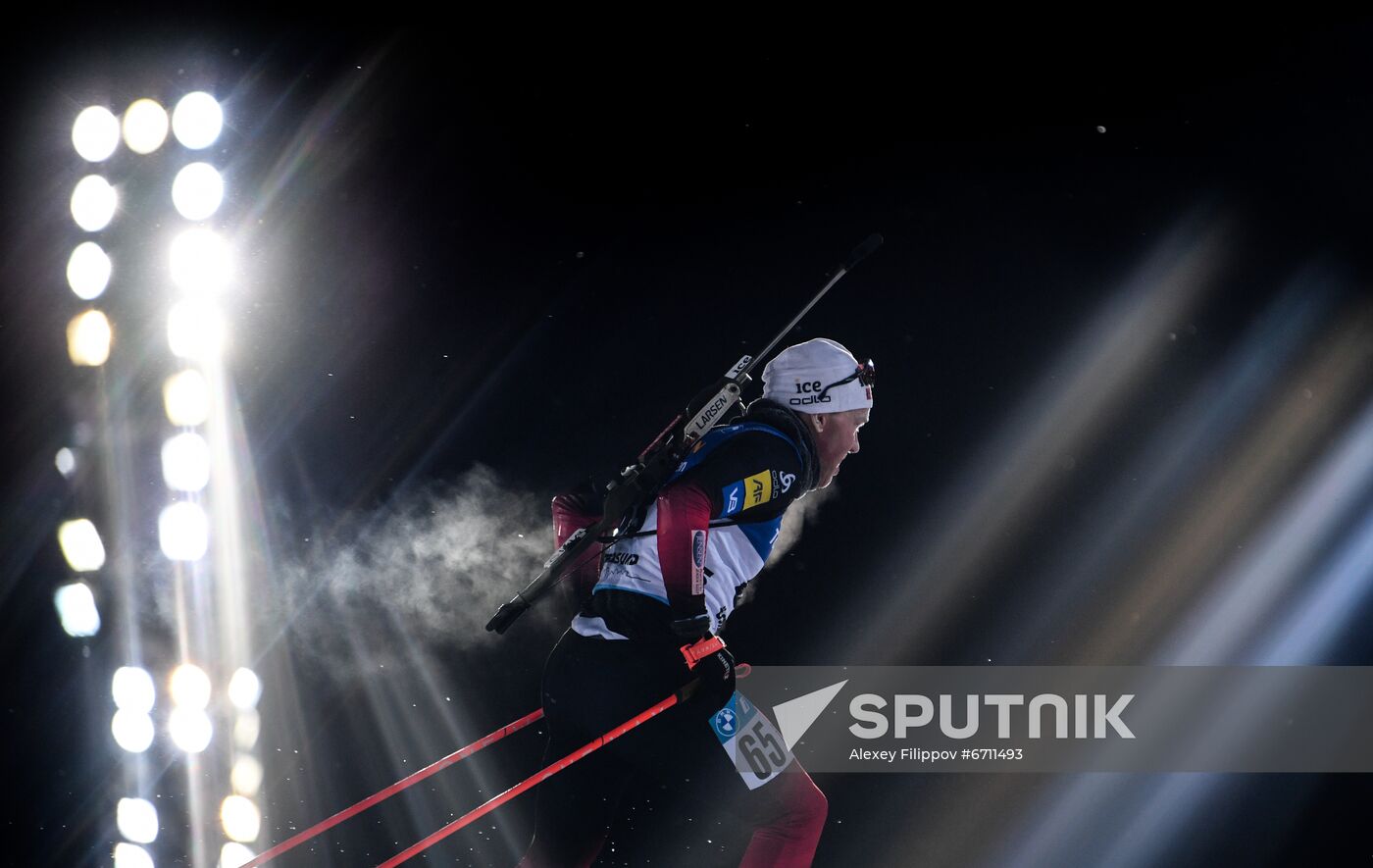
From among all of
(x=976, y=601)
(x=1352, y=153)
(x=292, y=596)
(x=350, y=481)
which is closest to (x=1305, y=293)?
(x=1352, y=153)

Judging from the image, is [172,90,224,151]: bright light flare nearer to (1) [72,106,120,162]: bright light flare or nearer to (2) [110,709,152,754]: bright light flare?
(1) [72,106,120,162]: bright light flare

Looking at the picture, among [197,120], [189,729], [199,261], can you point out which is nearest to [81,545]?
[189,729]

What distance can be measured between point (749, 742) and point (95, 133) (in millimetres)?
2555

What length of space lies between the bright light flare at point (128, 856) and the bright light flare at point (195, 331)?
60.5 inches

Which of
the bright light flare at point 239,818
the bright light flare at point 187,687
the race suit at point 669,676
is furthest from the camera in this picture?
the bright light flare at point 239,818

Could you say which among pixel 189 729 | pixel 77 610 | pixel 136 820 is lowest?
pixel 136 820

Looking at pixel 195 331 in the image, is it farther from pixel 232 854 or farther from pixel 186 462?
pixel 232 854

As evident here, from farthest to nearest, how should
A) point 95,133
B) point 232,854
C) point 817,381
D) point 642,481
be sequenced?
point 232,854, point 95,133, point 817,381, point 642,481

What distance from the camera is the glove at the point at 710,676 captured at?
2631 millimetres

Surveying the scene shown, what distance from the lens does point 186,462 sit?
143 inches

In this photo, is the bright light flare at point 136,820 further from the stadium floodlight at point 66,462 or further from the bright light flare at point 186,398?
the bright light flare at point 186,398

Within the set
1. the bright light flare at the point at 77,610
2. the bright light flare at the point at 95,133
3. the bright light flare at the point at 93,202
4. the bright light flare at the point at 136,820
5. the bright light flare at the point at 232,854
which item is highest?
the bright light flare at the point at 95,133

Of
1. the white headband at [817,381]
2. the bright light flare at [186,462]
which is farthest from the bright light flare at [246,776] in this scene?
the white headband at [817,381]

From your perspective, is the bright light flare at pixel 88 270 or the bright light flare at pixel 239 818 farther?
the bright light flare at pixel 239 818
